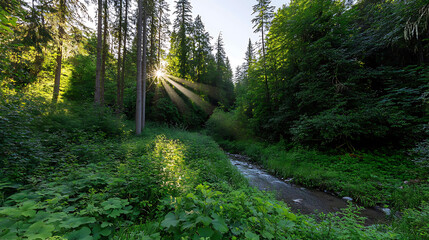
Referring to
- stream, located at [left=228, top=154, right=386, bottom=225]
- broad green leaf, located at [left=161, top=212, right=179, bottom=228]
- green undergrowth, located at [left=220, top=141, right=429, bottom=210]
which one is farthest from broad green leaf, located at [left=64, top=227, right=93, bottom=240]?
green undergrowth, located at [left=220, top=141, right=429, bottom=210]

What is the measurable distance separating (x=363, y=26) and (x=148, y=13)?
603 inches

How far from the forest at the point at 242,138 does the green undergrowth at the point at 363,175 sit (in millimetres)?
53

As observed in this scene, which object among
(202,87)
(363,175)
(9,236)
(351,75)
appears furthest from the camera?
(202,87)

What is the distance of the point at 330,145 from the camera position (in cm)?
931

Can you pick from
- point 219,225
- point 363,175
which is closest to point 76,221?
point 219,225

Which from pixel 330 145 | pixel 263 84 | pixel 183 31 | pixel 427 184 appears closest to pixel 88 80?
pixel 183 31

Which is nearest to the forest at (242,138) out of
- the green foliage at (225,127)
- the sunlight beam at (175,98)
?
the green foliage at (225,127)

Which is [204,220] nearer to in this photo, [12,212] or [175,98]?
[12,212]

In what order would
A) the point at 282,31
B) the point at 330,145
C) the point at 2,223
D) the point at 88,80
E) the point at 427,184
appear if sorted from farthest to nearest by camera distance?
the point at 88,80 < the point at 282,31 < the point at 330,145 < the point at 427,184 < the point at 2,223

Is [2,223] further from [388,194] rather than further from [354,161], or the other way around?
[354,161]

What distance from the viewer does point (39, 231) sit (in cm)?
132

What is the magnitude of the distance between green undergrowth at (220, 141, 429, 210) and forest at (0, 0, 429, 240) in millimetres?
53

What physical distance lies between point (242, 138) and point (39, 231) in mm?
16733

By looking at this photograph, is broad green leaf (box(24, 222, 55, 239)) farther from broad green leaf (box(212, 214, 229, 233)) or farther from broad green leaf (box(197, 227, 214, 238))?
broad green leaf (box(212, 214, 229, 233))
